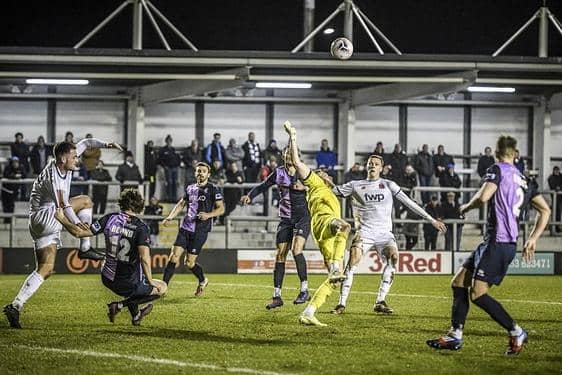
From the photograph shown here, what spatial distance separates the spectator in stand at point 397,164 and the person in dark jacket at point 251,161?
12.5ft

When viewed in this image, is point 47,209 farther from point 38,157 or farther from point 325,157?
point 325,157

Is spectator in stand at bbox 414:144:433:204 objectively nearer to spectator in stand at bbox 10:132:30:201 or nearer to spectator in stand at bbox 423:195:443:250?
spectator in stand at bbox 423:195:443:250

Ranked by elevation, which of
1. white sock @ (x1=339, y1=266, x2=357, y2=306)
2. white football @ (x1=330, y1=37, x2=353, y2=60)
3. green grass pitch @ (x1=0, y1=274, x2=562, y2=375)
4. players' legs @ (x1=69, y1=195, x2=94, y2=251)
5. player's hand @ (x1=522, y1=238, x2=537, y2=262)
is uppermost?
white football @ (x1=330, y1=37, x2=353, y2=60)

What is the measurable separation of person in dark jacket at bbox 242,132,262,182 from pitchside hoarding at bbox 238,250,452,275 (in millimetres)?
3832

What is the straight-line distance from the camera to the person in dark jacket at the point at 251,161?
88.9 ft

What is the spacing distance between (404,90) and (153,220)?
864cm

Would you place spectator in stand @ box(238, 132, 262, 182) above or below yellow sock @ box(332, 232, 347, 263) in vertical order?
above

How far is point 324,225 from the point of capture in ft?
38.7

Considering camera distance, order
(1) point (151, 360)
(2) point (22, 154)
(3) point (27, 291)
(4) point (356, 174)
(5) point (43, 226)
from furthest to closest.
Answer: (2) point (22, 154) → (4) point (356, 174) → (5) point (43, 226) → (3) point (27, 291) → (1) point (151, 360)

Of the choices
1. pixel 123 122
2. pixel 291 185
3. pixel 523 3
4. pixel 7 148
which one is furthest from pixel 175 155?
pixel 523 3

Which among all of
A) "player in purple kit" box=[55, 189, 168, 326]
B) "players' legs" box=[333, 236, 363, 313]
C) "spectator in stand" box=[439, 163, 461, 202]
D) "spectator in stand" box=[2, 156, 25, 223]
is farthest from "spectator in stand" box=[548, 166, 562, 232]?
"player in purple kit" box=[55, 189, 168, 326]

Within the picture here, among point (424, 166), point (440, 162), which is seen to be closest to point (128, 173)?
point (424, 166)

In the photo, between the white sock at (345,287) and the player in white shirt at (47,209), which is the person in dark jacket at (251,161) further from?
the player in white shirt at (47,209)

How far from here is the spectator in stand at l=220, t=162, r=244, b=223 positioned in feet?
84.4
